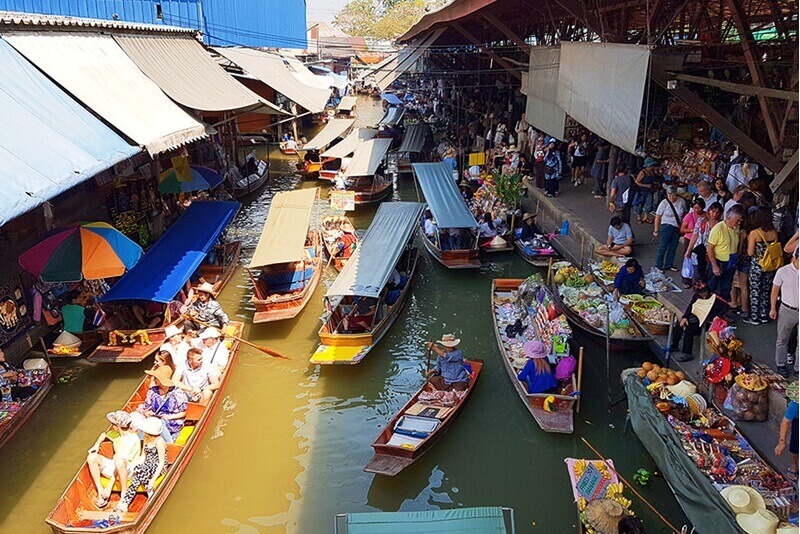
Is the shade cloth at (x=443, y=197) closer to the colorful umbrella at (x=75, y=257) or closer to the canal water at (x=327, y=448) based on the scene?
the canal water at (x=327, y=448)

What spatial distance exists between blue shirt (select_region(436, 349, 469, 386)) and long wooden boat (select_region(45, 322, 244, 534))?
350 cm

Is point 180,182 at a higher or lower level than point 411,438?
higher

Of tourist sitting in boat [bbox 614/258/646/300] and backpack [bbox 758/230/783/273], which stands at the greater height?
backpack [bbox 758/230/783/273]

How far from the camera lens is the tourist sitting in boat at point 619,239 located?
1165 centimetres

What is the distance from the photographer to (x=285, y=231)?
42.6ft

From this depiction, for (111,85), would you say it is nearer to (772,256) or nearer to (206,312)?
(206,312)

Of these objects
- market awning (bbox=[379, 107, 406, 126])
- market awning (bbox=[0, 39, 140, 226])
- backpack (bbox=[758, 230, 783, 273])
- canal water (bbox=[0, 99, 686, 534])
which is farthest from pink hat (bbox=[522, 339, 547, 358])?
market awning (bbox=[379, 107, 406, 126])

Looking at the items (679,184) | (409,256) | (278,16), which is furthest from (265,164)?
(679,184)

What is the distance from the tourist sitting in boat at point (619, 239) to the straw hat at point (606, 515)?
6745mm

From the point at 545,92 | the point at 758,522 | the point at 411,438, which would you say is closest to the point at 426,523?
the point at 411,438

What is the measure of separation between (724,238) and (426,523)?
6.19 meters

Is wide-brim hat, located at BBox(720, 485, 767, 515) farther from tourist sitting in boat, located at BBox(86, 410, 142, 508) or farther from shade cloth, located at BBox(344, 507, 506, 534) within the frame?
tourist sitting in boat, located at BBox(86, 410, 142, 508)

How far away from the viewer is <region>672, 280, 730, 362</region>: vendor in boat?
829cm

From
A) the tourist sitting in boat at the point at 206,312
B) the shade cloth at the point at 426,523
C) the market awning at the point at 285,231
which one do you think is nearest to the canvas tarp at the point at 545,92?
the market awning at the point at 285,231
